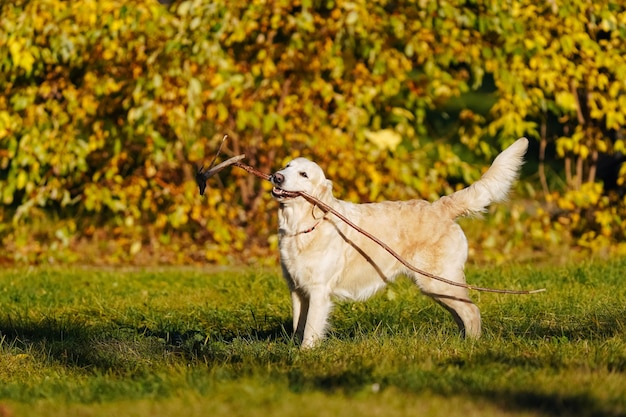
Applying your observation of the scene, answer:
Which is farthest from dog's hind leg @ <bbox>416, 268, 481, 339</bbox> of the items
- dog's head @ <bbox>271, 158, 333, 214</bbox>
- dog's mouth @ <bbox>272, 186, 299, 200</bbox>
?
dog's mouth @ <bbox>272, 186, 299, 200</bbox>

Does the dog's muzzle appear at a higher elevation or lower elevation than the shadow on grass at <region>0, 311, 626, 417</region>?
higher

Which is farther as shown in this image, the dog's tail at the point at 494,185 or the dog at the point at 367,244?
the dog's tail at the point at 494,185

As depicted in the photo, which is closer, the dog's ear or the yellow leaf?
the dog's ear

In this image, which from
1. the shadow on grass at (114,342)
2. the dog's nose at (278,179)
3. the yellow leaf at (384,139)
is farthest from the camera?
the yellow leaf at (384,139)

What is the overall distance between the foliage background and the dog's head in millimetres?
3023

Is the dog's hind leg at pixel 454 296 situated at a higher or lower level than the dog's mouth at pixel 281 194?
lower

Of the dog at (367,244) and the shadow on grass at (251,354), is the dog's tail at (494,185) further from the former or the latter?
the shadow on grass at (251,354)

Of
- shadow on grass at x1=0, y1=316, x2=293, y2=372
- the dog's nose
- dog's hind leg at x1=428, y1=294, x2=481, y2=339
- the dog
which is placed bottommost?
shadow on grass at x1=0, y1=316, x2=293, y2=372

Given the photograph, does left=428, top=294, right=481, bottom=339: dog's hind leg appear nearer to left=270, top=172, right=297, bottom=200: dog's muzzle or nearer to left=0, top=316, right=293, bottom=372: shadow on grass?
left=0, top=316, right=293, bottom=372: shadow on grass

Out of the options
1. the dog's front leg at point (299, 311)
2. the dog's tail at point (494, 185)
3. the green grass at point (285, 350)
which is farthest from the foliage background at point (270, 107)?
the dog's front leg at point (299, 311)

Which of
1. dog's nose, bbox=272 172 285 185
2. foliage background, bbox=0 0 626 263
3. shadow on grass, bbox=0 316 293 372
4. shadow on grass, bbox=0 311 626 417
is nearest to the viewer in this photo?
shadow on grass, bbox=0 311 626 417

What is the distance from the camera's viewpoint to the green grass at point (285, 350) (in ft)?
12.0

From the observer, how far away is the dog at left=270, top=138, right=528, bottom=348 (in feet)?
17.7

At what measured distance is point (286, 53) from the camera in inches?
339
